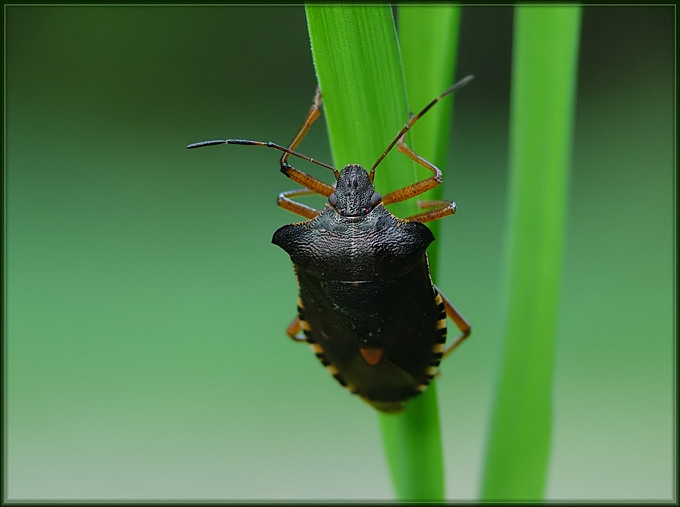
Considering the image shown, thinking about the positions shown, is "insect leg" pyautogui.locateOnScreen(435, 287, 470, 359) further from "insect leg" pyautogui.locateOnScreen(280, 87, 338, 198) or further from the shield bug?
"insect leg" pyautogui.locateOnScreen(280, 87, 338, 198)

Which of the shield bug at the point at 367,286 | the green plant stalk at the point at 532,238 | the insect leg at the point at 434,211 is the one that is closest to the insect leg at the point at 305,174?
the shield bug at the point at 367,286

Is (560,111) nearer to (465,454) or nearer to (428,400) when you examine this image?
(428,400)

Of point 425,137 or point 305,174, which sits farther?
point 305,174

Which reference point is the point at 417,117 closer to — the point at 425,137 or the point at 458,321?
the point at 425,137

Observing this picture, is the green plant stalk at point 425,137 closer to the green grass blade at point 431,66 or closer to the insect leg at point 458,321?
the green grass blade at point 431,66

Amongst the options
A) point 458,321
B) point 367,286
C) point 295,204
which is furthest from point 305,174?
point 458,321

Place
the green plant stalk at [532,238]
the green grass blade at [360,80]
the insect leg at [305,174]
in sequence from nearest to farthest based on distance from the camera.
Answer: the green grass blade at [360,80] < the green plant stalk at [532,238] < the insect leg at [305,174]

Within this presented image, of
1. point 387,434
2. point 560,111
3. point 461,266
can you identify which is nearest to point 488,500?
point 387,434

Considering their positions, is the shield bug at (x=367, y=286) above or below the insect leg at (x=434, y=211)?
below
